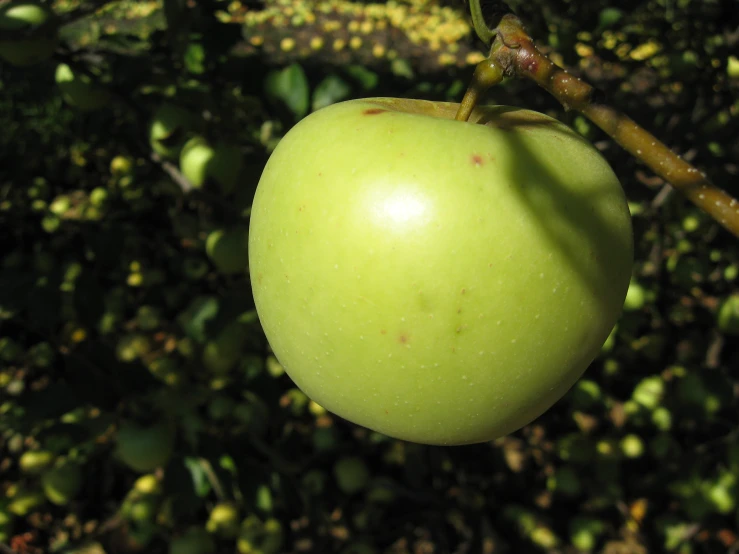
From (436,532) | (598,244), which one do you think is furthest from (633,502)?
(598,244)

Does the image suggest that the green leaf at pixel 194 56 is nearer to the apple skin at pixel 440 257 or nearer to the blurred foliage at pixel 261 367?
the blurred foliage at pixel 261 367

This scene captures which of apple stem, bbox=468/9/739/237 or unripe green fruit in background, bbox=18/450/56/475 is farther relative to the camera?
unripe green fruit in background, bbox=18/450/56/475

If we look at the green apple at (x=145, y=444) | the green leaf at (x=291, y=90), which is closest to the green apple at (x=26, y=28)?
the green leaf at (x=291, y=90)

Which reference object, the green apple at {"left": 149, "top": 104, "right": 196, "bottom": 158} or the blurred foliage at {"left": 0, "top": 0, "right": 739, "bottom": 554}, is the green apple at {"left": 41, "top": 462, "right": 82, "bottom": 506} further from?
the green apple at {"left": 149, "top": 104, "right": 196, "bottom": 158}

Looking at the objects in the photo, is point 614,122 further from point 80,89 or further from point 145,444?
point 80,89

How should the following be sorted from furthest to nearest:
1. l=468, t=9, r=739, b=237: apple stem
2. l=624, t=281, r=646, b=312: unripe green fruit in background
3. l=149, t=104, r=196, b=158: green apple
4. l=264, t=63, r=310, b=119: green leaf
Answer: l=624, t=281, r=646, b=312: unripe green fruit in background → l=149, t=104, r=196, b=158: green apple → l=264, t=63, r=310, b=119: green leaf → l=468, t=9, r=739, b=237: apple stem

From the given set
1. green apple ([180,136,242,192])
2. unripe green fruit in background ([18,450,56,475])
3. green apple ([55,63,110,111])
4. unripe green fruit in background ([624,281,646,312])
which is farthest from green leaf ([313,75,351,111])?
unripe green fruit in background ([18,450,56,475])

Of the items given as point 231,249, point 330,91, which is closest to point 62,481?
point 231,249
